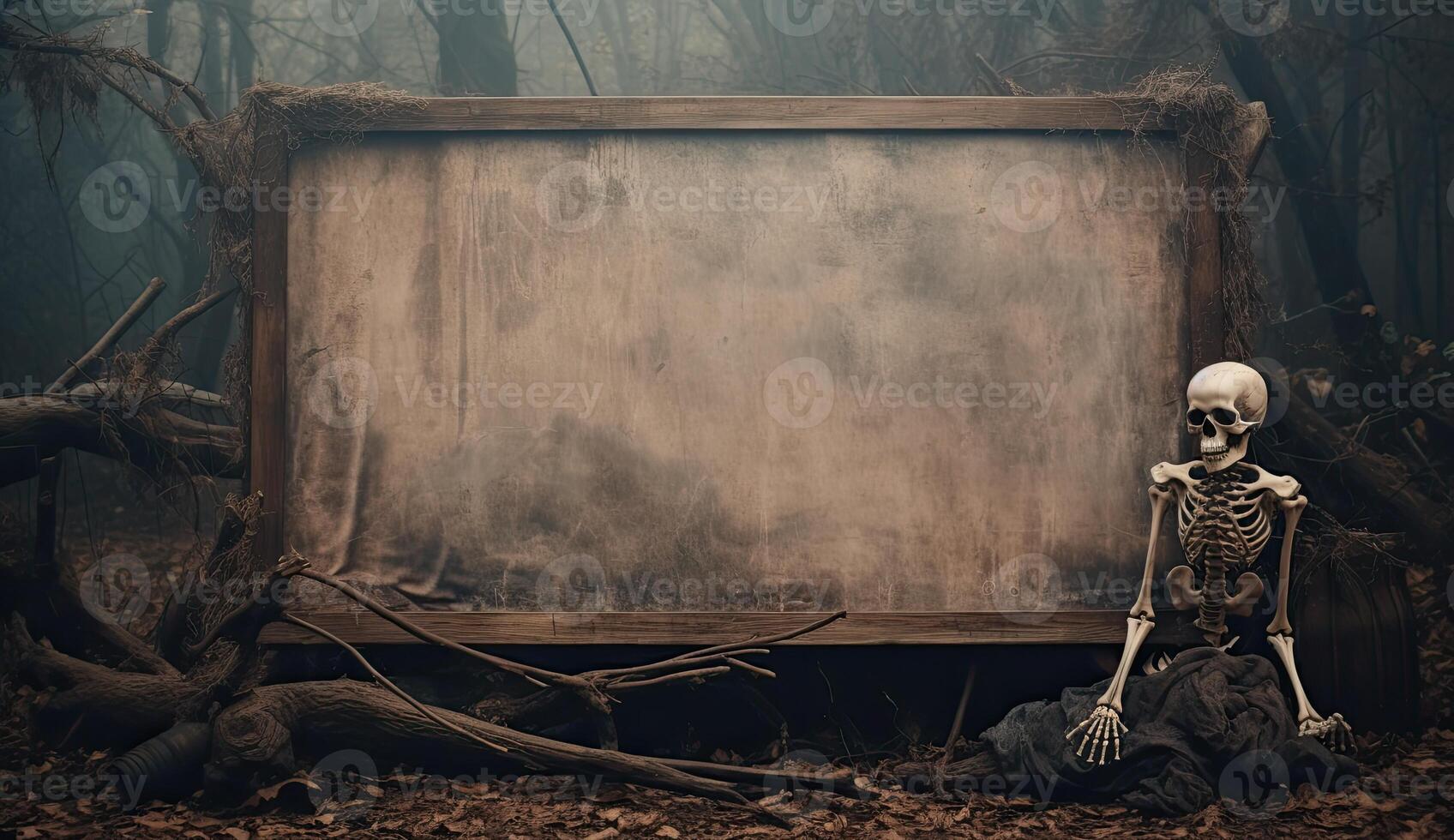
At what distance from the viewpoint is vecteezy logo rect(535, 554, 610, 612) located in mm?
6438

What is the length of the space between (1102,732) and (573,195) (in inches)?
165

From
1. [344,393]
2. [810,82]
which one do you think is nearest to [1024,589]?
[344,393]

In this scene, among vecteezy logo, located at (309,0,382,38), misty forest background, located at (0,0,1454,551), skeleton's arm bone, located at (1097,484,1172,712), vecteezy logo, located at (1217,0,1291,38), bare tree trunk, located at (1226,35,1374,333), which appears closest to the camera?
skeleton's arm bone, located at (1097,484,1172,712)

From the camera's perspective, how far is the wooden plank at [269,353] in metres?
6.46

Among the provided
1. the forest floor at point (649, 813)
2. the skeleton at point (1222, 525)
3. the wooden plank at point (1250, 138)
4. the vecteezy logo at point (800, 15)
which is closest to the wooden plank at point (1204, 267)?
the wooden plank at point (1250, 138)

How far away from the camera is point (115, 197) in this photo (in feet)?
47.8

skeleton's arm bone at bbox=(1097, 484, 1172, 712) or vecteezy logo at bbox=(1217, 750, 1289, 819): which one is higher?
skeleton's arm bone at bbox=(1097, 484, 1172, 712)

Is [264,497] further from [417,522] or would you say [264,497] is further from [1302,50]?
[1302,50]

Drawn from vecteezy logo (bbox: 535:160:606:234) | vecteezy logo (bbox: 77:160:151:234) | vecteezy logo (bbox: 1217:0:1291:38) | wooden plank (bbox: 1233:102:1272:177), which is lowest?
vecteezy logo (bbox: 535:160:606:234)

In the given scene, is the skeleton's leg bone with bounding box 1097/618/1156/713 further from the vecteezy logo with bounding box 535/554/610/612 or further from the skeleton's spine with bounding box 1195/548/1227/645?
the vecteezy logo with bounding box 535/554/610/612

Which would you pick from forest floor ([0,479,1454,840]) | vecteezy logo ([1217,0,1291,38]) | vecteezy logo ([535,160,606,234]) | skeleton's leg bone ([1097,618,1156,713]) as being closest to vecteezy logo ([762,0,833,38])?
vecteezy logo ([1217,0,1291,38])

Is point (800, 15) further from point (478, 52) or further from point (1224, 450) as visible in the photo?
point (1224, 450)

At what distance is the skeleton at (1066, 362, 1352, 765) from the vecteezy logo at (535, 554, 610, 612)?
2.71 metres

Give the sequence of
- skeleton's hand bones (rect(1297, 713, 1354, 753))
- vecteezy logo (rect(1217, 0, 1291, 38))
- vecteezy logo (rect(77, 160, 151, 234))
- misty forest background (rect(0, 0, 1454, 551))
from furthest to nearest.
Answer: vecteezy logo (rect(77, 160, 151, 234)) < misty forest background (rect(0, 0, 1454, 551)) < vecteezy logo (rect(1217, 0, 1291, 38)) < skeleton's hand bones (rect(1297, 713, 1354, 753))
